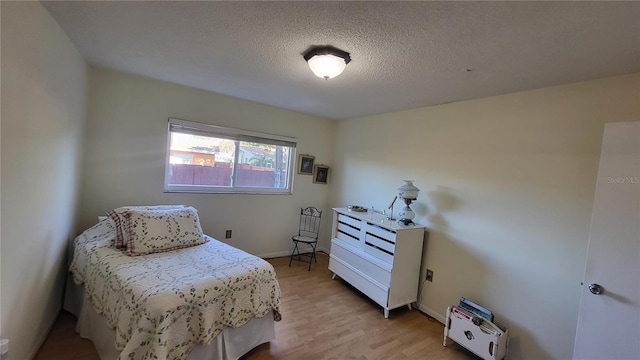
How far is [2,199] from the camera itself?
125 cm

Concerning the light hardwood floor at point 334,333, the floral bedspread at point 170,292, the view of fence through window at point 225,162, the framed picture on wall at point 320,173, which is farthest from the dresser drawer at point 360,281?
the view of fence through window at point 225,162

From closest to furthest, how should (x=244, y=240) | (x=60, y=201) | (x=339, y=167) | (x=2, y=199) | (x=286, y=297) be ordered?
(x=2, y=199) < (x=60, y=201) < (x=286, y=297) < (x=244, y=240) < (x=339, y=167)

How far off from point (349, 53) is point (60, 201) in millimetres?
2450

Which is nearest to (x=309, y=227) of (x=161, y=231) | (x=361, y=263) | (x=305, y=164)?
(x=305, y=164)

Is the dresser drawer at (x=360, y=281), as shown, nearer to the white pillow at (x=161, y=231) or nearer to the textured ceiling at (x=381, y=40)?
the white pillow at (x=161, y=231)

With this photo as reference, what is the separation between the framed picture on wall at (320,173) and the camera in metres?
4.25

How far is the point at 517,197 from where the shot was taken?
221cm

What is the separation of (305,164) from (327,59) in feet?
8.03

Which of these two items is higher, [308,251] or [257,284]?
[257,284]

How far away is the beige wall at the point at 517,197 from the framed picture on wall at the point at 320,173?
1.51 metres

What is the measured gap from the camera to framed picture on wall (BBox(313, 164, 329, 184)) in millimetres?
4250

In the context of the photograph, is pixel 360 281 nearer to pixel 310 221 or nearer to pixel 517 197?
pixel 310 221

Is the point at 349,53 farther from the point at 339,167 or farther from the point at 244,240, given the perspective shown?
the point at 244,240

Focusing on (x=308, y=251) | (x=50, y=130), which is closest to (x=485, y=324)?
(x=308, y=251)
